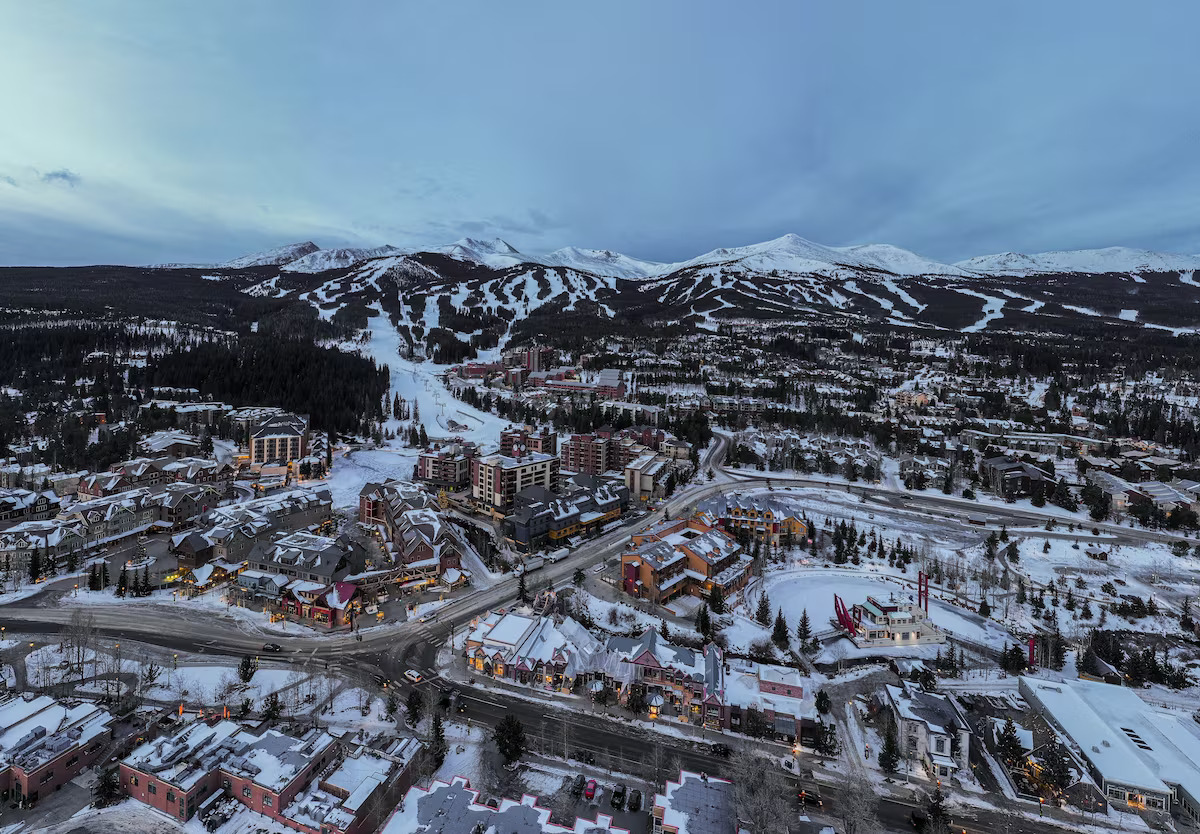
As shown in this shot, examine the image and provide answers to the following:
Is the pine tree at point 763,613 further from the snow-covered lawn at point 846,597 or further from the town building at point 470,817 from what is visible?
the town building at point 470,817

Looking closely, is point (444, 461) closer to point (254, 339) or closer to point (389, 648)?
point (389, 648)

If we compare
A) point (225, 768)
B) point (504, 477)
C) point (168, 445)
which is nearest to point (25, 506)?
point (168, 445)

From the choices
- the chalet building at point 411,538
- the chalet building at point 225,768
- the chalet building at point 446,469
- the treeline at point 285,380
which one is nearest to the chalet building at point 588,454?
the chalet building at point 446,469

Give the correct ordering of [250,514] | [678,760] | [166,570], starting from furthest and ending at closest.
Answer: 1. [250,514]
2. [166,570]
3. [678,760]

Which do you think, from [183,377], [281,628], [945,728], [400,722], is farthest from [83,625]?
[183,377]

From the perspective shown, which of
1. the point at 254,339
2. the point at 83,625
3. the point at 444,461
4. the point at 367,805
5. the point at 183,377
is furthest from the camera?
the point at 254,339

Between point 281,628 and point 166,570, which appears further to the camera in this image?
point 166,570

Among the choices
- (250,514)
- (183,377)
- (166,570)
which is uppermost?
(183,377)
